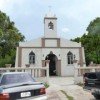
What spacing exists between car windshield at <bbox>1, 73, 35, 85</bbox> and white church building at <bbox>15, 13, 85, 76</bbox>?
25700 mm

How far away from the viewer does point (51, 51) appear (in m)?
39.2

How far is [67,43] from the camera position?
39688 mm

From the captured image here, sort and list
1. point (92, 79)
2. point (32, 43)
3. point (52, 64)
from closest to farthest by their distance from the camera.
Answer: point (92, 79) < point (32, 43) < point (52, 64)

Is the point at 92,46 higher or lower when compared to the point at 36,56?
higher

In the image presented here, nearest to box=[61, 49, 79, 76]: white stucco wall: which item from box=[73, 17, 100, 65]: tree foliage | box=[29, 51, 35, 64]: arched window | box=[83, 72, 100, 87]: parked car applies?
box=[29, 51, 35, 64]: arched window

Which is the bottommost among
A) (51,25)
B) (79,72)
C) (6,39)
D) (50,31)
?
(79,72)

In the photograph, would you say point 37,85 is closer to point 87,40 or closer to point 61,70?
point 61,70

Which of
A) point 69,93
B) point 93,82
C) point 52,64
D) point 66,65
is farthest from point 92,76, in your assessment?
point 52,64

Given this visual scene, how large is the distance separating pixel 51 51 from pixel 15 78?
27279 millimetres

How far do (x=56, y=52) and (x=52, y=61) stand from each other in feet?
7.20

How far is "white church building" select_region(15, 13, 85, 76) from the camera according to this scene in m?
38.6

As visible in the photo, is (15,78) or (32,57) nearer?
(15,78)

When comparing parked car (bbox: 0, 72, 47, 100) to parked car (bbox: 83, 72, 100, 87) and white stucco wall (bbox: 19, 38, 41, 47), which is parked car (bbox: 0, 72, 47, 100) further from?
white stucco wall (bbox: 19, 38, 41, 47)

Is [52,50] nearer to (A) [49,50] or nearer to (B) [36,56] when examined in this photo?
(A) [49,50]
